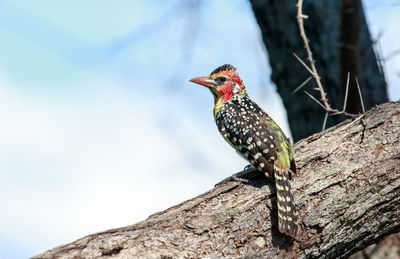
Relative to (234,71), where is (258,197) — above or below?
below

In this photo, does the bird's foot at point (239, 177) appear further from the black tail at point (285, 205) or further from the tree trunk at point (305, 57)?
the tree trunk at point (305, 57)

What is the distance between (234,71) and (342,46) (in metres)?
1.28

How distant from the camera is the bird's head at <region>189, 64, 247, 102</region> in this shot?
223 inches

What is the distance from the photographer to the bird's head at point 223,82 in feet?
18.6

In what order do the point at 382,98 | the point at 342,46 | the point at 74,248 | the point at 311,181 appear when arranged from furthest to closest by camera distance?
1. the point at 382,98
2. the point at 342,46
3. the point at 311,181
4. the point at 74,248

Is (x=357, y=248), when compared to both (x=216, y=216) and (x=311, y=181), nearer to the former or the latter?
(x=311, y=181)

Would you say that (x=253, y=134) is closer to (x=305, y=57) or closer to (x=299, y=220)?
(x=299, y=220)

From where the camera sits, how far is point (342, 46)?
5.73m

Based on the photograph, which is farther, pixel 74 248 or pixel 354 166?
pixel 354 166

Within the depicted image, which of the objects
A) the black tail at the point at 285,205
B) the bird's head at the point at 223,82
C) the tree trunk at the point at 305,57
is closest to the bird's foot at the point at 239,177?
the black tail at the point at 285,205

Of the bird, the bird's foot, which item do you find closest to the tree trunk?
the bird

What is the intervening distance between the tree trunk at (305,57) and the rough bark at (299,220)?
6.94 feet

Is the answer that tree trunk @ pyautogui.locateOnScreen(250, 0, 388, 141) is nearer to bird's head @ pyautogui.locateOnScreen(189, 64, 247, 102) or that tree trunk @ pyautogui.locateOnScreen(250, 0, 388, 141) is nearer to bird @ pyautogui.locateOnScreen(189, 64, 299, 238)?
bird @ pyautogui.locateOnScreen(189, 64, 299, 238)

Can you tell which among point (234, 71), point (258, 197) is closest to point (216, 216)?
point (258, 197)
